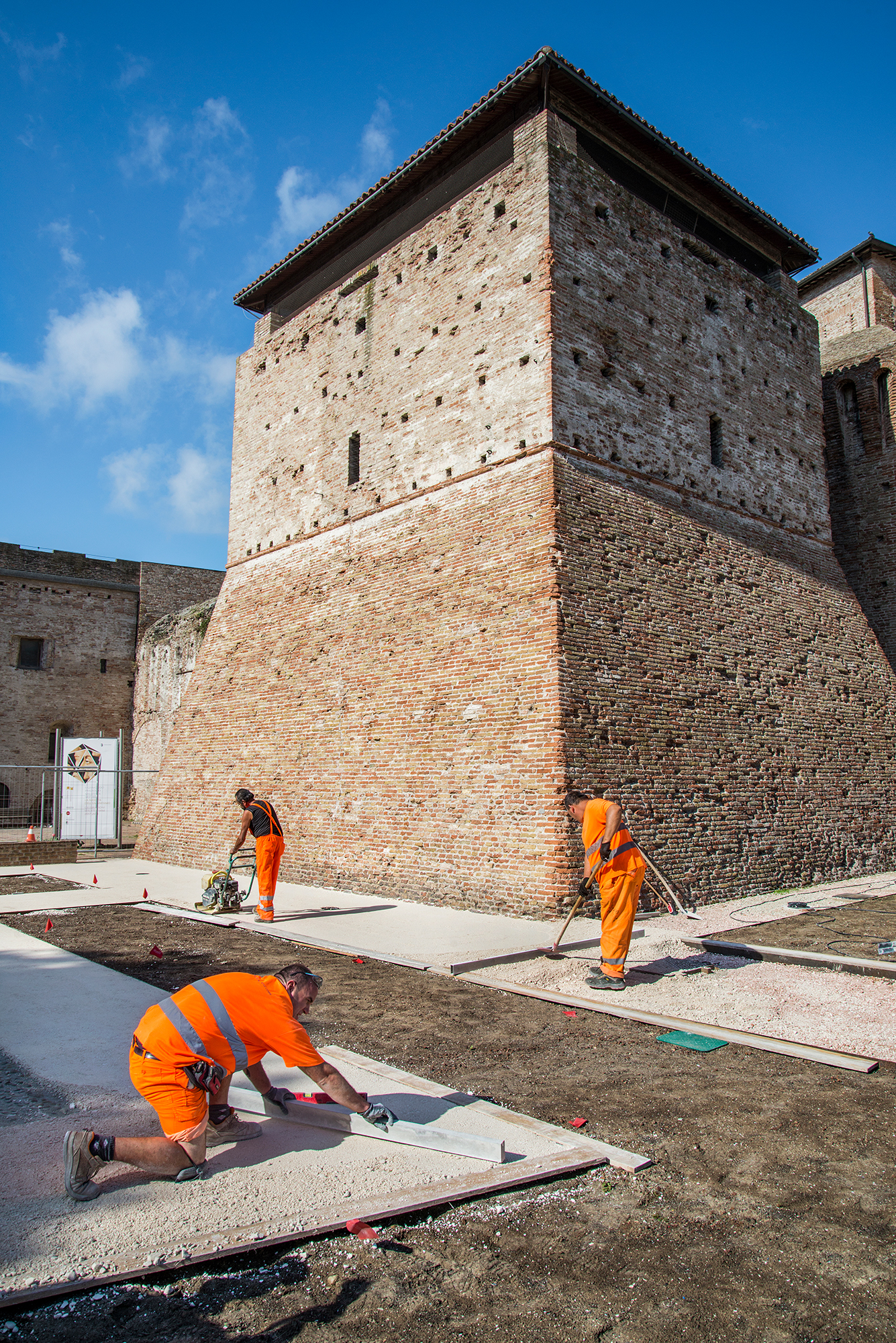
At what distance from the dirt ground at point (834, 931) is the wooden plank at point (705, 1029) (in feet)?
7.26

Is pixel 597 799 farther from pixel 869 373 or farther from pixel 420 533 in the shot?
pixel 869 373

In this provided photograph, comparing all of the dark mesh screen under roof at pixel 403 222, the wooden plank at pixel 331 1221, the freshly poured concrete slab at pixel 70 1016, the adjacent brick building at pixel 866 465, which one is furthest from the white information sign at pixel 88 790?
the adjacent brick building at pixel 866 465

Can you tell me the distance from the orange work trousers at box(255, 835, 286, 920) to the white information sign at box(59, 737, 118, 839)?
Answer: 9.68 metres

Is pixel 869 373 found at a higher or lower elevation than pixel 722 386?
higher

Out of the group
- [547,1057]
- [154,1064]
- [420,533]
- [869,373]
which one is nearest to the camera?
[154,1064]

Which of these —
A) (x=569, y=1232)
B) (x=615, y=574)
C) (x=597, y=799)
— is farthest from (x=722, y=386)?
(x=569, y=1232)

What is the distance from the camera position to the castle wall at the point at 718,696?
364 inches

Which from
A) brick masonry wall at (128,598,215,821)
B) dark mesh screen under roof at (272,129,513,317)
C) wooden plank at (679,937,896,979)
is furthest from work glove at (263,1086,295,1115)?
brick masonry wall at (128,598,215,821)

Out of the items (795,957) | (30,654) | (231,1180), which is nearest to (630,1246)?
(231,1180)

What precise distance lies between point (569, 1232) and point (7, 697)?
25.7m

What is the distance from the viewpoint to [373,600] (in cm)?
1193

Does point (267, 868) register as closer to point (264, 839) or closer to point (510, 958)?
point (264, 839)

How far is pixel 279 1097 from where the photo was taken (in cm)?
338

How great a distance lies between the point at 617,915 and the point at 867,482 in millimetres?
13647
